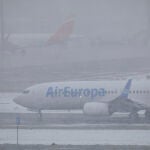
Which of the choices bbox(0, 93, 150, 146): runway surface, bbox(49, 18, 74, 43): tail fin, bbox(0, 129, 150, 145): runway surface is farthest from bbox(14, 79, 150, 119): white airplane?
bbox(49, 18, 74, 43): tail fin

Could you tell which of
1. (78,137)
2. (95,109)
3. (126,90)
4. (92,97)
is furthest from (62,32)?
(78,137)

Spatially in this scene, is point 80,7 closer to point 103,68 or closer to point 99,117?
point 103,68

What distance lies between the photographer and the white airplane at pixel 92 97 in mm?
18672

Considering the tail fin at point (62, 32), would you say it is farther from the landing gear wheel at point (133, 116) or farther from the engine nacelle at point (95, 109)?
the landing gear wheel at point (133, 116)

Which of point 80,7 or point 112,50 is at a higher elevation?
point 80,7

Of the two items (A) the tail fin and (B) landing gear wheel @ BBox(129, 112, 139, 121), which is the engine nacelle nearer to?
(B) landing gear wheel @ BBox(129, 112, 139, 121)

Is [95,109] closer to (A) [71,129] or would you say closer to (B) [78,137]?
(A) [71,129]

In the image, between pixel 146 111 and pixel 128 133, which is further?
pixel 146 111

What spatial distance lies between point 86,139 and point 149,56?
21913mm

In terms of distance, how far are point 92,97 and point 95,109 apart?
2.78ft

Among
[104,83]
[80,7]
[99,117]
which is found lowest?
[99,117]

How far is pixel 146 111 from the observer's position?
18.8m

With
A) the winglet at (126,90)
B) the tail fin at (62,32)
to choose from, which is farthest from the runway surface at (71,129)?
the tail fin at (62,32)

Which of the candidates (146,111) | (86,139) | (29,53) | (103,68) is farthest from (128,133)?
(29,53)
